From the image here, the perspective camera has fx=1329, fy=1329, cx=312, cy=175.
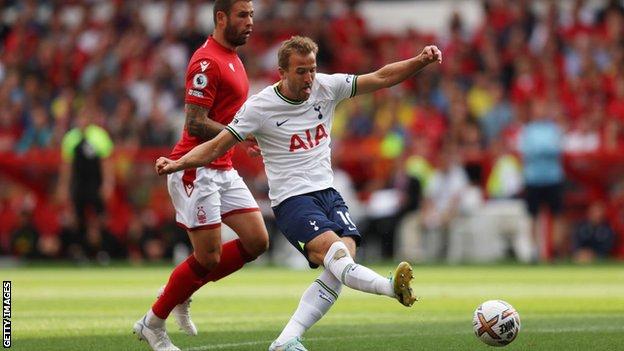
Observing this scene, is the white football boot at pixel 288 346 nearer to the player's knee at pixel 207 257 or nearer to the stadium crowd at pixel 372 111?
the player's knee at pixel 207 257

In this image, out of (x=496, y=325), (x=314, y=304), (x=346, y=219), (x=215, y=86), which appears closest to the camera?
(x=314, y=304)

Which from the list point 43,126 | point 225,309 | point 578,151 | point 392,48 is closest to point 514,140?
point 578,151

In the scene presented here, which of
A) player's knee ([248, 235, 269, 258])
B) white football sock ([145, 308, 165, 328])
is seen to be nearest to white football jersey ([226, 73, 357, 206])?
player's knee ([248, 235, 269, 258])

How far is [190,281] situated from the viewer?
960 cm

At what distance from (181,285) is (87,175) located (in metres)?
11.4

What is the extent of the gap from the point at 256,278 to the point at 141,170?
232 inches

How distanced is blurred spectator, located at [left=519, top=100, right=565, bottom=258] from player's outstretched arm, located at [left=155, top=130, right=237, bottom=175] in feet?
40.5

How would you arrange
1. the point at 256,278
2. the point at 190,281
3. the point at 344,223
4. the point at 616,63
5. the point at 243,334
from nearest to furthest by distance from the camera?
the point at 344,223 → the point at 190,281 → the point at 243,334 → the point at 256,278 → the point at 616,63

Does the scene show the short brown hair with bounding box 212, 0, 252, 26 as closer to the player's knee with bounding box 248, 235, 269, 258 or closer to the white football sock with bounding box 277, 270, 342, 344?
the player's knee with bounding box 248, 235, 269, 258

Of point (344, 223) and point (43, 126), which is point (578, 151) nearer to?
point (43, 126)

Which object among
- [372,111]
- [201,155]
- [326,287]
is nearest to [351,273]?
[326,287]

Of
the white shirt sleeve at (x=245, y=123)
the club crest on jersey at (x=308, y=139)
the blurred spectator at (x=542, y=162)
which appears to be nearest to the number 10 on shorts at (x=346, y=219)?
the club crest on jersey at (x=308, y=139)

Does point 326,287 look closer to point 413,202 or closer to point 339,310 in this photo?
A: point 339,310

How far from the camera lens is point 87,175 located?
2067 cm
